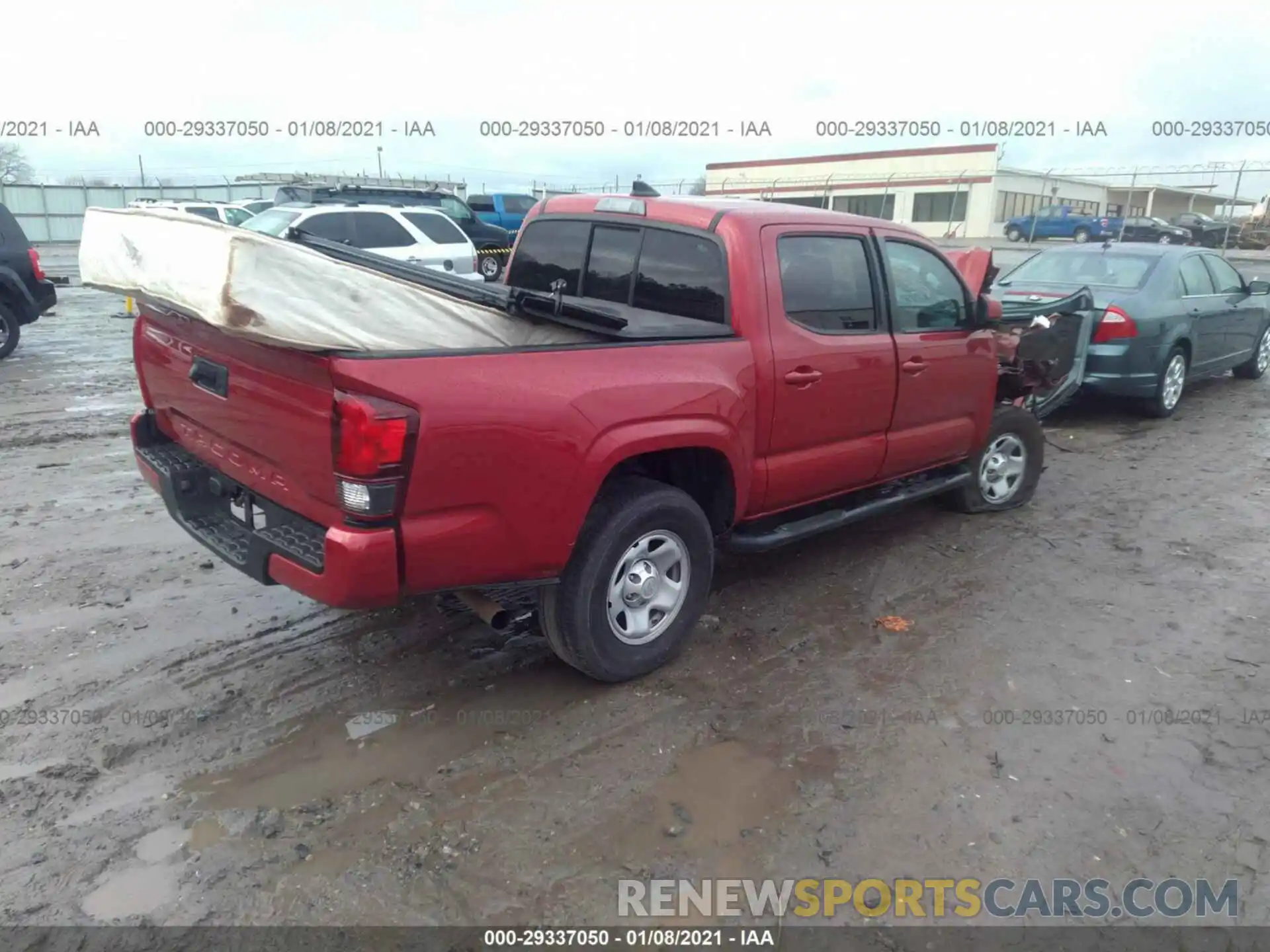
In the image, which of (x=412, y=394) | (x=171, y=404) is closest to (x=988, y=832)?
(x=412, y=394)

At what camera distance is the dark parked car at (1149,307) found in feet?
27.2

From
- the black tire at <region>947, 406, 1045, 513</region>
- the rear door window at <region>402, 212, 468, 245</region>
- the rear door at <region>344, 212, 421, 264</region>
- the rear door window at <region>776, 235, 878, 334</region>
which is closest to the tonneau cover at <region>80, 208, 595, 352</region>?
the rear door window at <region>776, 235, 878, 334</region>

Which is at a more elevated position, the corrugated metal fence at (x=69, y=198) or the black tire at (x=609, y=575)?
the corrugated metal fence at (x=69, y=198)

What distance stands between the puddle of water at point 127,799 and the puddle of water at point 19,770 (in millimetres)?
327

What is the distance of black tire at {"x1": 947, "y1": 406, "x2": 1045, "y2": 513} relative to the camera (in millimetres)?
5836

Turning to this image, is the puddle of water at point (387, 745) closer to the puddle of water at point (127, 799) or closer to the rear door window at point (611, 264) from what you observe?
the puddle of water at point (127, 799)

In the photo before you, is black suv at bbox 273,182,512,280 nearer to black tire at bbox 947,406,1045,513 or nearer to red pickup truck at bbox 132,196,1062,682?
black tire at bbox 947,406,1045,513

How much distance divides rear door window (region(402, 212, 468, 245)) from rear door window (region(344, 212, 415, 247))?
→ 0.39 m

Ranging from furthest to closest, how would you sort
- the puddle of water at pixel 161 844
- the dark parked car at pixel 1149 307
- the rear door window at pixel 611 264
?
the dark parked car at pixel 1149 307 < the rear door window at pixel 611 264 < the puddle of water at pixel 161 844

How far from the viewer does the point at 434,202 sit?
20359mm

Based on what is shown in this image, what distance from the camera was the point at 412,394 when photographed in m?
2.87

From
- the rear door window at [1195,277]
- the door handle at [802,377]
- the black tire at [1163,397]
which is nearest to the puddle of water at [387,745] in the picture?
the door handle at [802,377]

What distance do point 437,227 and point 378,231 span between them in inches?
50.9

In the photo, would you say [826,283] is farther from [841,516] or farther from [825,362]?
[841,516]
